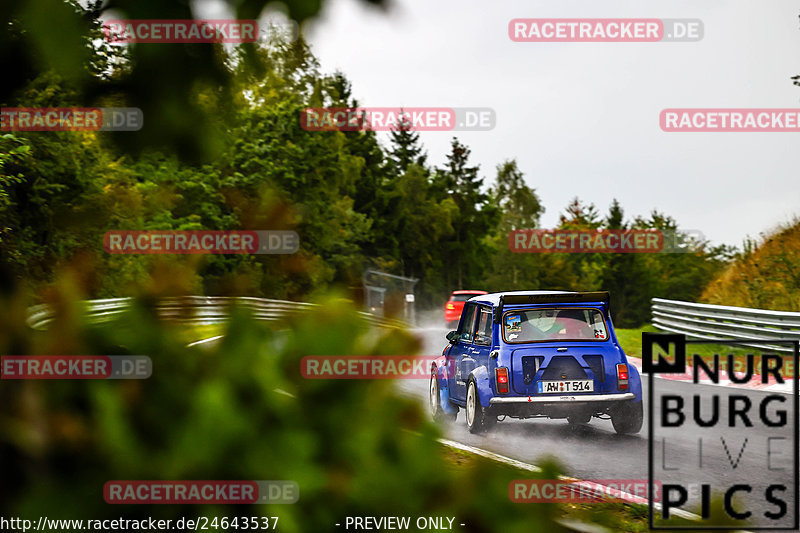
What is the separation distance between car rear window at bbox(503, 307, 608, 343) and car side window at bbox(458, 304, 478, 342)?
711 millimetres

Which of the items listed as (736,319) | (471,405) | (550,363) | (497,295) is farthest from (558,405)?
(736,319)

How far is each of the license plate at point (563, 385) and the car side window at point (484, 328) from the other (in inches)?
26.9

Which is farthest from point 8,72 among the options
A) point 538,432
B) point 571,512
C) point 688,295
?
point 688,295

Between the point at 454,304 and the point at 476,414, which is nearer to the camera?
the point at 476,414

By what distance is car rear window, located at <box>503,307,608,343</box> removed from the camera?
28.1ft

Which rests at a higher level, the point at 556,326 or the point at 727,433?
the point at 556,326

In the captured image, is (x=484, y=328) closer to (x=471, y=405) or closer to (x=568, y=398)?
(x=471, y=405)

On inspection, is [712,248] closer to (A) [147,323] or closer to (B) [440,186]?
(B) [440,186]

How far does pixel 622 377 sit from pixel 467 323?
1.79m

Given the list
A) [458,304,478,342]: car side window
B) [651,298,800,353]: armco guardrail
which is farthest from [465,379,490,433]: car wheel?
[651,298,800,353]: armco guardrail

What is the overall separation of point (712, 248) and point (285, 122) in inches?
610

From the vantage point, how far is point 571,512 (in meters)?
1.27

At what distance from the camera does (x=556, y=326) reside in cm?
859

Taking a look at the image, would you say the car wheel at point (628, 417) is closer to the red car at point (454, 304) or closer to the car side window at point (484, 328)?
the car side window at point (484, 328)
